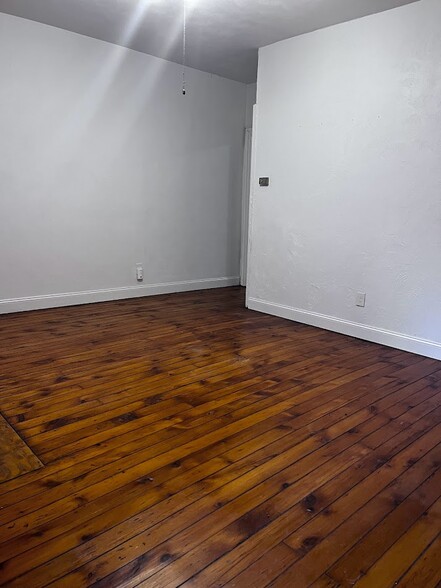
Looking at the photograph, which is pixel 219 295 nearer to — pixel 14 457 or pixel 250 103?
pixel 250 103

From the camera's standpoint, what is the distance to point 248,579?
1.29m

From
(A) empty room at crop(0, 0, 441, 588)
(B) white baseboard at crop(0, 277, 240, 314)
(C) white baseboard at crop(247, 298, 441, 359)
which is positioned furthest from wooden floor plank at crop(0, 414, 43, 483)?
(C) white baseboard at crop(247, 298, 441, 359)

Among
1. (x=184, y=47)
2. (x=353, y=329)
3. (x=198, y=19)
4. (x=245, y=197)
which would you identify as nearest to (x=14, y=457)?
(x=353, y=329)

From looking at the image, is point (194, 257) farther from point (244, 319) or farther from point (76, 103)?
point (76, 103)

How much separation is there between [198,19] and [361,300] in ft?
9.09

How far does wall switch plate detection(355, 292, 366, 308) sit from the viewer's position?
373 cm

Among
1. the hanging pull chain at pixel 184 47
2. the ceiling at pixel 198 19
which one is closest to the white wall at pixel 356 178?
the ceiling at pixel 198 19

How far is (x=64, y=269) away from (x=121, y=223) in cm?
82

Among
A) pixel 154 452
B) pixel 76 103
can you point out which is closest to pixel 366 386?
pixel 154 452

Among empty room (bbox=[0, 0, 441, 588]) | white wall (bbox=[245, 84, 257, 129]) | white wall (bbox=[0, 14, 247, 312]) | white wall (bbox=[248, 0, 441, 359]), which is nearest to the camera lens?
empty room (bbox=[0, 0, 441, 588])

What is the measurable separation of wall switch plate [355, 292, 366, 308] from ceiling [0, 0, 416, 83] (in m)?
2.23

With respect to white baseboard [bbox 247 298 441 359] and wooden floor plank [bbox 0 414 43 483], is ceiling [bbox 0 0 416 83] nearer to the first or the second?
white baseboard [bbox 247 298 441 359]

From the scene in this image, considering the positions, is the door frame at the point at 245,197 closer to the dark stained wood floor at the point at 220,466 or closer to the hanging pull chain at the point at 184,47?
the hanging pull chain at the point at 184,47

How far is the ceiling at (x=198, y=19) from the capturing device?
3.37 meters
